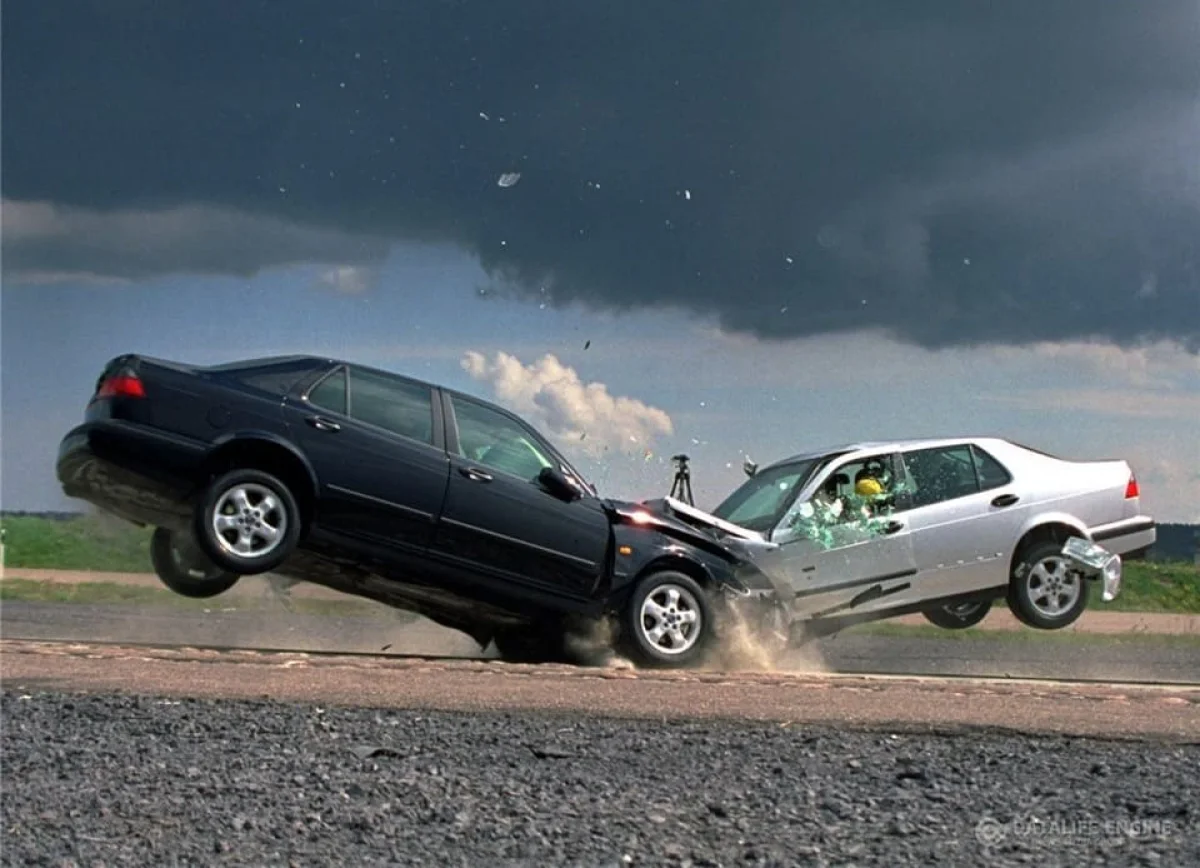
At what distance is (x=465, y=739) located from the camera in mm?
7418

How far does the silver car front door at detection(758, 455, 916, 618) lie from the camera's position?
1181 centimetres

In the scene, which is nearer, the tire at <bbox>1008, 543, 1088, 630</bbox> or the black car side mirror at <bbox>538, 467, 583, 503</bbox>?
the black car side mirror at <bbox>538, 467, 583, 503</bbox>

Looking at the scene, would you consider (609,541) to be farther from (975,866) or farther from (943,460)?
(975,866)

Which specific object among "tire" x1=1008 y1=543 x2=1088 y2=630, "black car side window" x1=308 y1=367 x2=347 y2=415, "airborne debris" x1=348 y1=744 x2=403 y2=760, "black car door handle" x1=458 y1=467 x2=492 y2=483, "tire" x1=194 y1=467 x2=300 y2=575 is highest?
"black car side window" x1=308 y1=367 x2=347 y2=415

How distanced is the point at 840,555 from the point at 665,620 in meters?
1.83

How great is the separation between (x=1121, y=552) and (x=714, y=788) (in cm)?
687

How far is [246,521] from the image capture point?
10.1m

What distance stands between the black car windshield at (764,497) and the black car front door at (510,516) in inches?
68.1

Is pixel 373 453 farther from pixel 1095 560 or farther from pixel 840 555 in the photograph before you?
pixel 1095 560

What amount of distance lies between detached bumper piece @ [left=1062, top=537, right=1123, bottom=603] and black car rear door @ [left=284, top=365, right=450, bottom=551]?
4953 millimetres

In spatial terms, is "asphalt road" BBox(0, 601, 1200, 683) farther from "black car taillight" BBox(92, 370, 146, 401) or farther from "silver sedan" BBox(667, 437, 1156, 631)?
"black car taillight" BBox(92, 370, 146, 401)

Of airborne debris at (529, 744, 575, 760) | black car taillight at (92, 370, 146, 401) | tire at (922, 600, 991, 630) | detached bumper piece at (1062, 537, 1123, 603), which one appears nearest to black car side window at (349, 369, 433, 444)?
black car taillight at (92, 370, 146, 401)

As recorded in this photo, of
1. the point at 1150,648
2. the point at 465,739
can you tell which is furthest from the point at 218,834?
the point at 1150,648

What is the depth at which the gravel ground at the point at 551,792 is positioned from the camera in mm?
5363
